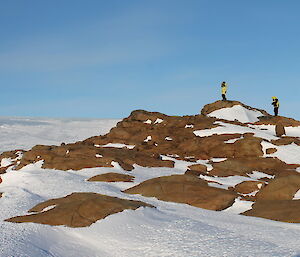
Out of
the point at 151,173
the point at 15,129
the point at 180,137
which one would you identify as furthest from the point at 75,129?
the point at 151,173

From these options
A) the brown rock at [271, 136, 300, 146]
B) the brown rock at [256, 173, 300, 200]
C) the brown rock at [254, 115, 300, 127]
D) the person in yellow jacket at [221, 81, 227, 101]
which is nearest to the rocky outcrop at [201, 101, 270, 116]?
the person in yellow jacket at [221, 81, 227, 101]

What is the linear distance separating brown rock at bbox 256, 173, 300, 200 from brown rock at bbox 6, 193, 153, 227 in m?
6.82

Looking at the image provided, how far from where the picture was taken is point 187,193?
16.2 m

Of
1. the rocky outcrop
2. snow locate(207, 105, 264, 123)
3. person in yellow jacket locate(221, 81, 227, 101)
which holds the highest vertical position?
person in yellow jacket locate(221, 81, 227, 101)

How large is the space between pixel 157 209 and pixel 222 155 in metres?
18.4

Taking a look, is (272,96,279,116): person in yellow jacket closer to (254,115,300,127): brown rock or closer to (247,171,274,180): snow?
(254,115,300,127): brown rock

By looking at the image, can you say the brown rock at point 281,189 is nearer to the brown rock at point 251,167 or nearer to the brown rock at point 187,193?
the brown rock at point 187,193

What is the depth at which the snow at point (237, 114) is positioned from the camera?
2025 inches

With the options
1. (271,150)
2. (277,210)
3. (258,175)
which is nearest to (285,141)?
(271,150)

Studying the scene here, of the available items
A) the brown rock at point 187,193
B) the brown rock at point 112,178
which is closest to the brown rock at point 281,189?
the brown rock at point 187,193

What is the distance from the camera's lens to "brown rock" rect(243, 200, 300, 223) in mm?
13321

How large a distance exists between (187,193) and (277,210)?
376 cm

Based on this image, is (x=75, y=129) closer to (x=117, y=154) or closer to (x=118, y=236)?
(x=117, y=154)

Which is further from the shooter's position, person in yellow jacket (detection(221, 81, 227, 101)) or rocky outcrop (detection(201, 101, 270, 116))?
rocky outcrop (detection(201, 101, 270, 116))
